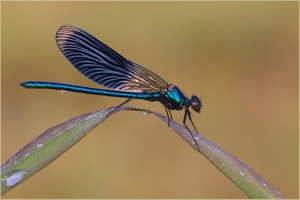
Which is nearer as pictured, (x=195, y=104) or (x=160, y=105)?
(x=195, y=104)

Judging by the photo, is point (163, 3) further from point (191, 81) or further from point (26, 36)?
point (26, 36)

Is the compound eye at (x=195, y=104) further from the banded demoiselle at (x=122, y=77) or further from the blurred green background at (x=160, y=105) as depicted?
the blurred green background at (x=160, y=105)

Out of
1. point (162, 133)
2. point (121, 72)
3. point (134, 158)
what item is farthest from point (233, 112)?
point (121, 72)

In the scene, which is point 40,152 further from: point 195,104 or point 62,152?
point 195,104

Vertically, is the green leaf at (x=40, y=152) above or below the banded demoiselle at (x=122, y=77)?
below

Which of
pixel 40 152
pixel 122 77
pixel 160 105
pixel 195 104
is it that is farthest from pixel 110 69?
pixel 160 105

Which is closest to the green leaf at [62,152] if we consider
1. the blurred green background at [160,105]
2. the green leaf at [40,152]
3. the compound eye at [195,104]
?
the green leaf at [40,152]

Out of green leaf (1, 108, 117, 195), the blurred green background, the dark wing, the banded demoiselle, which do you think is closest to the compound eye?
the banded demoiselle
